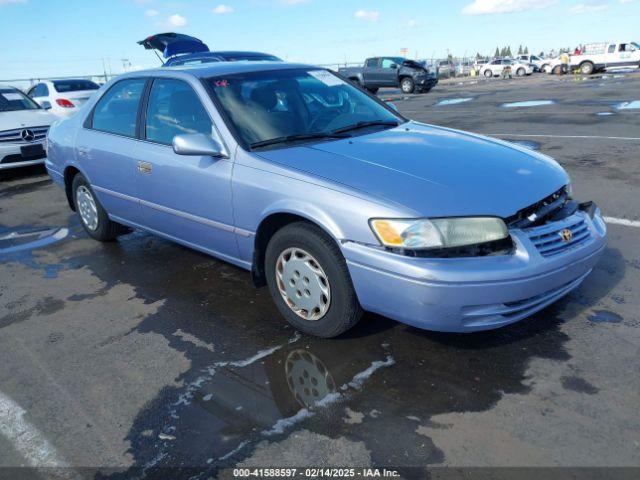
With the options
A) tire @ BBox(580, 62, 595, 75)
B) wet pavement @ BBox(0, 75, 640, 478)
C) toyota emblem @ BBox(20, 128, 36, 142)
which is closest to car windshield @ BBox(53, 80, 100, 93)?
toyota emblem @ BBox(20, 128, 36, 142)

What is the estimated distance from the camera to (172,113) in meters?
4.04

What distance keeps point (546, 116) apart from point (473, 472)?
11665 mm

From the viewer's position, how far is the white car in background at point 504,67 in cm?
4356

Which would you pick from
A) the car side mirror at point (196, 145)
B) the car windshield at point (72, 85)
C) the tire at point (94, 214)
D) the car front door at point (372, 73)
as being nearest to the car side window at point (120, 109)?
the tire at point (94, 214)

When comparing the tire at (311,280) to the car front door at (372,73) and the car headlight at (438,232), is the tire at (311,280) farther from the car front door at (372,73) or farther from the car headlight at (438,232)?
the car front door at (372,73)

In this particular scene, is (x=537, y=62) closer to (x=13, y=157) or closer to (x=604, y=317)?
(x=13, y=157)

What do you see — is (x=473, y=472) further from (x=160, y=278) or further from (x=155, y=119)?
(x=155, y=119)

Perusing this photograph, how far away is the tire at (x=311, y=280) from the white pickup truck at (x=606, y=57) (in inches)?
1550

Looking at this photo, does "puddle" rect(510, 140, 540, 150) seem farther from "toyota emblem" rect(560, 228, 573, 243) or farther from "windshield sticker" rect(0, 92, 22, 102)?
"windshield sticker" rect(0, 92, 22, 102)

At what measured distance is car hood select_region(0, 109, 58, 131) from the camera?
8.91 meters

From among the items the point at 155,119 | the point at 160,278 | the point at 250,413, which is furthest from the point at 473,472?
the point at 155,119

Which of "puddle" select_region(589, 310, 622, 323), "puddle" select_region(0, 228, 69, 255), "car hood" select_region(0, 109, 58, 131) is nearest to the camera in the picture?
"puddle" select_region(589, 310, 622, 323)

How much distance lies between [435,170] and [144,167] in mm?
2250

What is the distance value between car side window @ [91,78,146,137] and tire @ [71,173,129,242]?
24.8 inches
